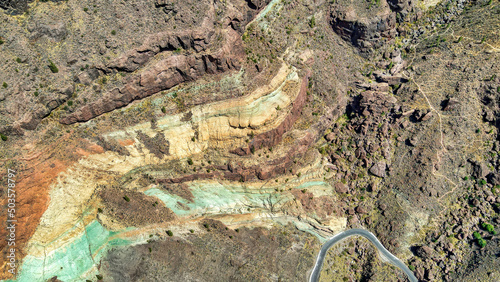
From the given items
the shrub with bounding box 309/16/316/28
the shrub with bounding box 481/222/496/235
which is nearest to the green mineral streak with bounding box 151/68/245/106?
the shrub with bounding box 309/16/316/28

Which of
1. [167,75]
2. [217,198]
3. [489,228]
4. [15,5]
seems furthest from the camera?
[217,198]

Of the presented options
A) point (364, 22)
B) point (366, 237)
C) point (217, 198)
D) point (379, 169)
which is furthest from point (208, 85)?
point (366, 237)

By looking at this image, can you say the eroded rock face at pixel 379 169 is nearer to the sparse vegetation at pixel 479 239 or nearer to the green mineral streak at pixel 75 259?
the sparse vegetation at pixel 479 239

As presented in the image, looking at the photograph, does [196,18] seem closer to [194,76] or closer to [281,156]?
[194,76]

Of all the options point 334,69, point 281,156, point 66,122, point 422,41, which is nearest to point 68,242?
point 66,122

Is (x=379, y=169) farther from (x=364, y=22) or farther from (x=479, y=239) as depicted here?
(x=364, y=22)
